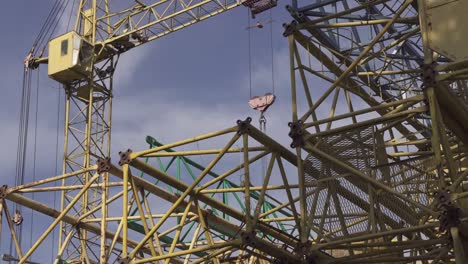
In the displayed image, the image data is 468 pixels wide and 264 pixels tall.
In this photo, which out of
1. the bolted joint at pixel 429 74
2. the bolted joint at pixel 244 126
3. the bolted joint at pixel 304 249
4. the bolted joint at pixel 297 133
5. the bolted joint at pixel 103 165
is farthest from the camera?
the bolted joint at pixel 103 165

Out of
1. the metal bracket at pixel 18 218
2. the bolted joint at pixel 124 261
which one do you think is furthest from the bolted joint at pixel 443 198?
the metal bracket at pixel 18 218

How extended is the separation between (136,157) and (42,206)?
649 centimetres

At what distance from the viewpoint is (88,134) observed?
61.0 meters

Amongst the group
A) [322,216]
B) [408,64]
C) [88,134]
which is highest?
[88,134]

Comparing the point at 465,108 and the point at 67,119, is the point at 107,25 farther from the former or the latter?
the point at 465,108

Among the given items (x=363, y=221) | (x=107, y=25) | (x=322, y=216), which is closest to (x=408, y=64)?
(x=363, y=221)

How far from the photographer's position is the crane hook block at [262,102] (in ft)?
128

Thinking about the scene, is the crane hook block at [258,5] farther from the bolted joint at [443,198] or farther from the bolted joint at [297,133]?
the bolted joint at [443,198]

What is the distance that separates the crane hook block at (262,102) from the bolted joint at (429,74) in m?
16.7

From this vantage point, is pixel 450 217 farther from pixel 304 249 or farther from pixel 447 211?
pixel 304 249

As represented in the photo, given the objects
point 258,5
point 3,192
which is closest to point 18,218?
point 3,192

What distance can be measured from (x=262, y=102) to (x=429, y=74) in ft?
57.5

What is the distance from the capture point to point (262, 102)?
39375mm

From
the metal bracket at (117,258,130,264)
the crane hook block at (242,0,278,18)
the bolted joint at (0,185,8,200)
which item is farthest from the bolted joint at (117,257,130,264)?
the crane hook block at (242,0,278,18)
